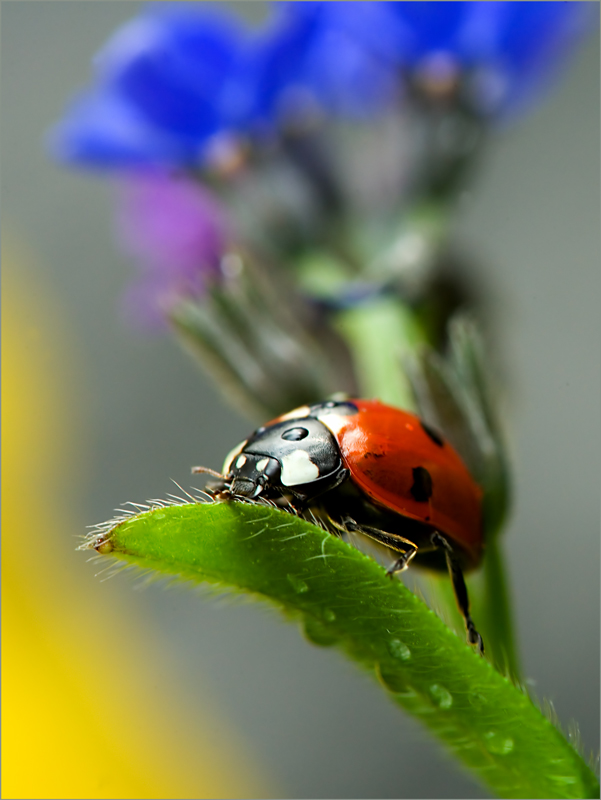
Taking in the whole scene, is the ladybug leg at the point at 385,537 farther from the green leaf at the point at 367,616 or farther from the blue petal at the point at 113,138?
the blue petal at the point at 113,138

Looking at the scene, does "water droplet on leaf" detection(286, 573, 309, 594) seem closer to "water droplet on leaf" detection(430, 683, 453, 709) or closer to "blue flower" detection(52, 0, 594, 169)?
"water droplet on leaf" detection(430, 683, 453, 709)

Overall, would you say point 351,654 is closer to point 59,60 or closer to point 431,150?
point 431,150

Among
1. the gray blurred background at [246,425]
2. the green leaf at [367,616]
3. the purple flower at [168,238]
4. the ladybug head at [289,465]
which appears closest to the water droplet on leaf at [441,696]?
the green leaf at [367,616]

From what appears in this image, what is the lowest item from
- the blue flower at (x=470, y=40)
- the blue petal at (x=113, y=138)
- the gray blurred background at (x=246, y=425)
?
the gray blurred background at (x=246, y=425)

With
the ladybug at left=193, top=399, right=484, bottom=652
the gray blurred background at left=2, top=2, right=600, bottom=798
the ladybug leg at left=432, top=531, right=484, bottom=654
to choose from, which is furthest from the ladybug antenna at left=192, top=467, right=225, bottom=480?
the gray blurred background at left=2, top=2, right=600, bottom=798

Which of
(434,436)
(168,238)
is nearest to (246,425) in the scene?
(168,238)
